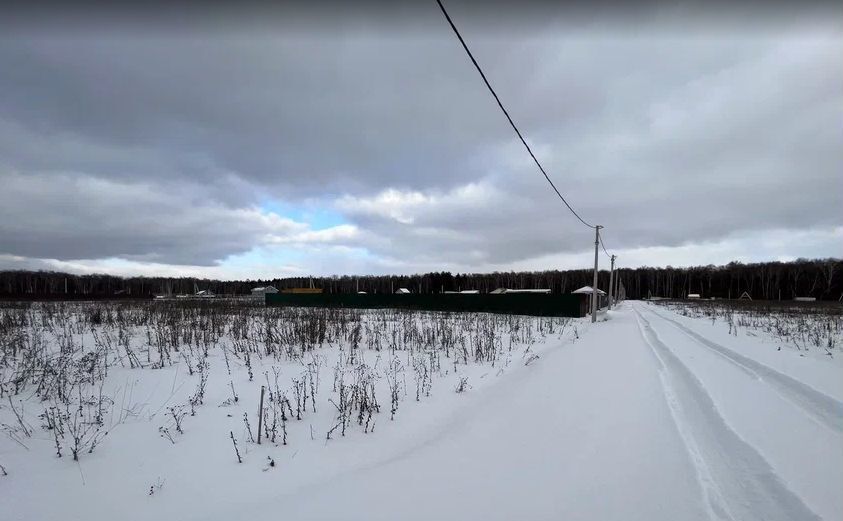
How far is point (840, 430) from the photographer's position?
439 cm

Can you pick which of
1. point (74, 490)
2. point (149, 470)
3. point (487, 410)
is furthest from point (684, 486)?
point (74, 490)

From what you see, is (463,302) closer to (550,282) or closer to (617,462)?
(617,462)

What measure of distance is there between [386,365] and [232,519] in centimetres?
591

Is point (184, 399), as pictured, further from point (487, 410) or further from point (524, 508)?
point (524, 508)

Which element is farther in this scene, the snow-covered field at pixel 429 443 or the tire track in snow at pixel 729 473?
the snow-covered field at pixel 429 443

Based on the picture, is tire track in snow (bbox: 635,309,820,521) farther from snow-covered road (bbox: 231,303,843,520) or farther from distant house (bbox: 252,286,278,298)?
distant house (bbox: 252,286,278,298)

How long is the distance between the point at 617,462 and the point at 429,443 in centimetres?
200

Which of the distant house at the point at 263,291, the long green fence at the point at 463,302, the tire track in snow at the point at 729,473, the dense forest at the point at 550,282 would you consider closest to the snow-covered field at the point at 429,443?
the tire track in snow at the point at 729,473

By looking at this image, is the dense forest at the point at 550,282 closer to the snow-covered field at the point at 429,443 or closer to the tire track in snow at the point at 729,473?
the snow-covered field at the point at 429,443

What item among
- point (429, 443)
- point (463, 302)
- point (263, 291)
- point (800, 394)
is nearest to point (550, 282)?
point (263, 291)

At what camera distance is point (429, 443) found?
448cm

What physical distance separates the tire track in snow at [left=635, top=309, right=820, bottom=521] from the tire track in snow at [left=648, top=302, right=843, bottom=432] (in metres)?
1.15

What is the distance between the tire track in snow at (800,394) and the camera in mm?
4828

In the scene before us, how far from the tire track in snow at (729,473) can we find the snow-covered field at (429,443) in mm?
19
